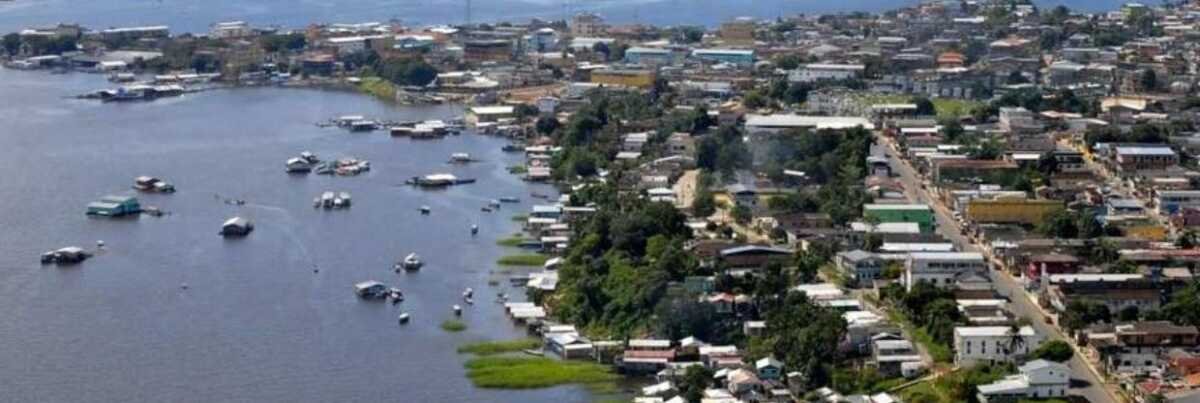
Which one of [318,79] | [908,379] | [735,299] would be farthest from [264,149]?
[908,379]

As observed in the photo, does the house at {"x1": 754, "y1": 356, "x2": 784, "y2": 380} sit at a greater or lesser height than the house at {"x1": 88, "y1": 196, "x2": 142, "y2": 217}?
greater

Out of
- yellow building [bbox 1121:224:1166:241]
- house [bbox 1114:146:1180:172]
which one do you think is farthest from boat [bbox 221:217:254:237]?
house [bbox 1114:146:1180:172]

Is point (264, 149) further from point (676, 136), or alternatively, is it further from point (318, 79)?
point (318, 79)

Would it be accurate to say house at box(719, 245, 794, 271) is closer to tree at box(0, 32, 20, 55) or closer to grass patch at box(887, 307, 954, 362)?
grass patch at box(887, 307, 954, 362)

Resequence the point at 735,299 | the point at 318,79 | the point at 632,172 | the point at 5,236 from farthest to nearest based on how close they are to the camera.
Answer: the point at 318,79
the point at 632,172
the point at 5,236
the point at 735,299

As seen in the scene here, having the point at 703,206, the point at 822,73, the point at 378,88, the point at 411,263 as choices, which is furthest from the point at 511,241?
the point at 378,88
